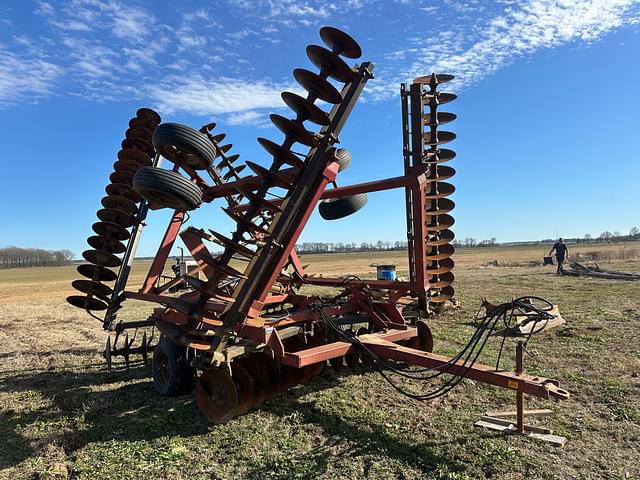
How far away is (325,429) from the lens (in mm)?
4340

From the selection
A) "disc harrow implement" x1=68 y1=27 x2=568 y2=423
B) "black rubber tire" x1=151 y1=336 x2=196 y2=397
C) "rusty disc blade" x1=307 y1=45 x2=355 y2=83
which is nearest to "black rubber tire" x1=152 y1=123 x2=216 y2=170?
"disc harrow implement" x1=68 y1=27 x2=568 y2=423

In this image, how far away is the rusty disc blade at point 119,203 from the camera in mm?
7078

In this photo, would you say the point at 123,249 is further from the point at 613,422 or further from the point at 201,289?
the point at 613,422

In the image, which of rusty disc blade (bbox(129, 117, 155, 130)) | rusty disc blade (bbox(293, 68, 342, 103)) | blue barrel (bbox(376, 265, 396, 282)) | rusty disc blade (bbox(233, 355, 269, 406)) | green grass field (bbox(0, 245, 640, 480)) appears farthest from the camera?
blue barrel (bbox(376, 265, 396, 282))

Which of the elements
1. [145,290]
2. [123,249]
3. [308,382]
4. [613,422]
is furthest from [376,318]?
[123,249]

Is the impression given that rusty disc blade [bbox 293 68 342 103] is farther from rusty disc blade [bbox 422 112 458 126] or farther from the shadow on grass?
rusty disc blade [bbox 422 112 458 126]

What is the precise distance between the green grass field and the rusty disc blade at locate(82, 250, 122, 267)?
1.65m

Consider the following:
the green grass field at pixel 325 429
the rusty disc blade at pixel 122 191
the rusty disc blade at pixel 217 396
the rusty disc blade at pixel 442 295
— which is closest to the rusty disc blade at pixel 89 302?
the green grass field at pixel 325 429

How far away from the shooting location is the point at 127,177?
7184 millimetres

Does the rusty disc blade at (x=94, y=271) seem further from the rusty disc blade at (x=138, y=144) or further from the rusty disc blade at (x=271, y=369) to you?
the rusty disc blade at (x=271, y=369)

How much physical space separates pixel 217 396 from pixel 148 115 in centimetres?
484

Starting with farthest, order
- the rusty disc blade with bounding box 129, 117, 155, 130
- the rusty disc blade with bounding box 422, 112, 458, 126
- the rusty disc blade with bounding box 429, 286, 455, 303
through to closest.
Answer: the rusty disc blade with bounding box 429, 286, 455, 303 → the rusty disc blade with bounding box 422, 112, 458, 126 → the rusty disc blade with bounding box 129, 117, 155, 130

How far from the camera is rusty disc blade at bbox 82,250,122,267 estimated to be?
705 cm

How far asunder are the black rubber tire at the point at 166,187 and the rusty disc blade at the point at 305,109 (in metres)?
1.26
